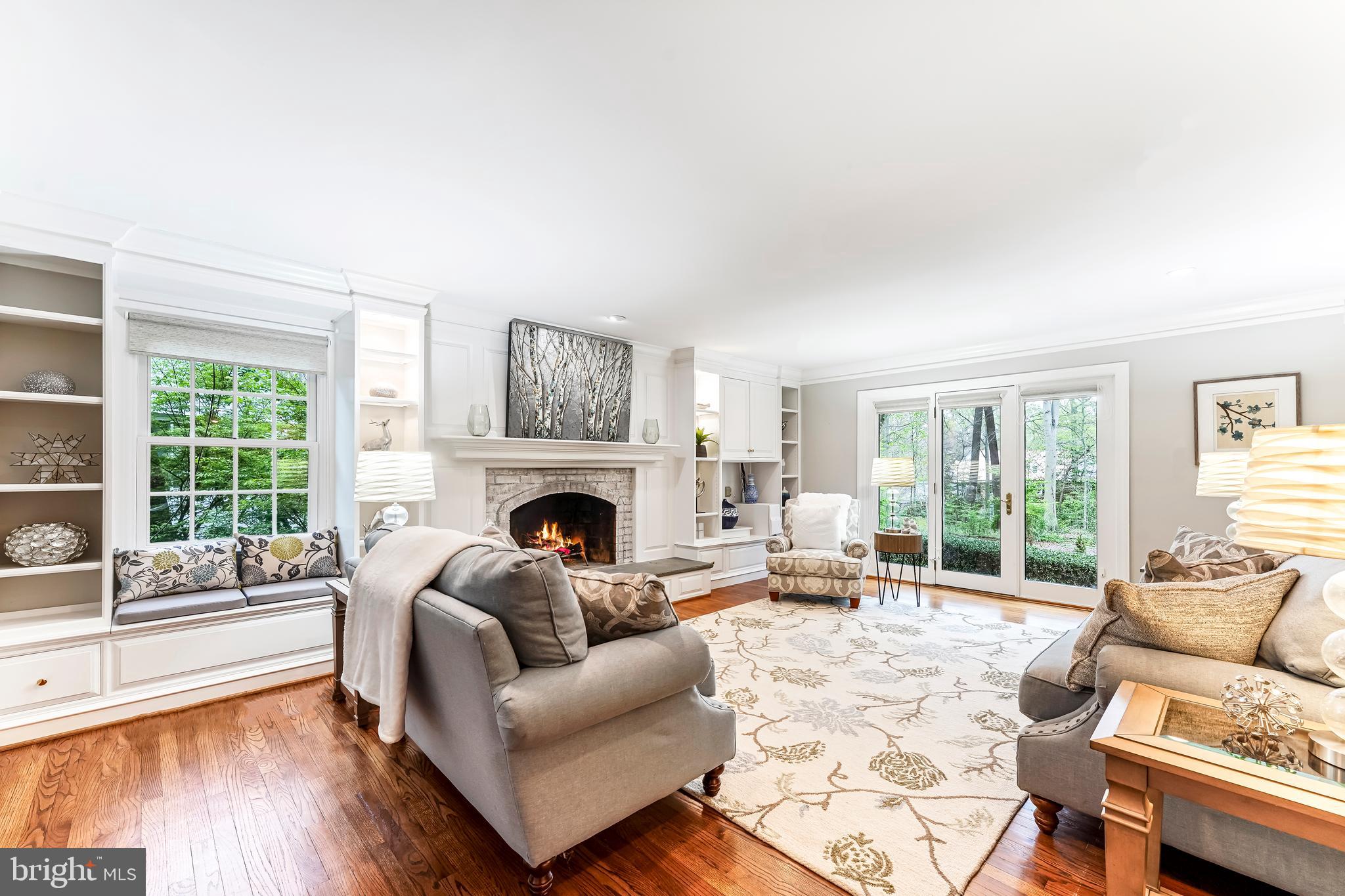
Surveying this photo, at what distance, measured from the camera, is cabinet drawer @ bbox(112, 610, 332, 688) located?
2805mm

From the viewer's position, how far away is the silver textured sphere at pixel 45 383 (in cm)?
274

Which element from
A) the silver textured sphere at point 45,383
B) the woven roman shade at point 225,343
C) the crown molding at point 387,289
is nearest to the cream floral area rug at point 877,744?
the crown molding at point 387,289

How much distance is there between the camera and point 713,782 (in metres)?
2.07

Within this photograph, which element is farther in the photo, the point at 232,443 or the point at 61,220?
the point at 232,443

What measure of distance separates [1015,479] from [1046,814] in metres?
3.92

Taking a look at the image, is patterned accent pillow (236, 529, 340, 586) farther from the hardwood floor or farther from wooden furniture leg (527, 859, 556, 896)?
wooden furniture leg (527, 859, 556, 896)

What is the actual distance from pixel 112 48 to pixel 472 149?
3.17 ft

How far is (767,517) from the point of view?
621 centimetres

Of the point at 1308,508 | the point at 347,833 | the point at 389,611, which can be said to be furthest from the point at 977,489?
the point at 347,833

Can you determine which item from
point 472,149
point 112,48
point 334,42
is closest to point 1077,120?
point 472,149

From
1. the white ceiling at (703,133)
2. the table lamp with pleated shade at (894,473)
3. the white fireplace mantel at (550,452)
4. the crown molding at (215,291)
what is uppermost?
the white ceiling at (703,133)

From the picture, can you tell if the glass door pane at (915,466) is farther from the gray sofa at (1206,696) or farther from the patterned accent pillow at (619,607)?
the patterned accent pillow at (619,607)

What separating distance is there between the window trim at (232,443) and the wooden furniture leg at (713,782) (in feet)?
10.3

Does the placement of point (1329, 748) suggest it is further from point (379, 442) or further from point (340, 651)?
point (379, 442)
